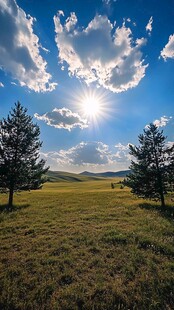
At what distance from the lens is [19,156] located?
24781mm

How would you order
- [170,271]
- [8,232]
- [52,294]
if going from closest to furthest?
[52,294] < [170,271] < [8,232]

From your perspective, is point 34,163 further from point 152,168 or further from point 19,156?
point 152,168

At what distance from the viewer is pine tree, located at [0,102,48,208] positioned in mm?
23781

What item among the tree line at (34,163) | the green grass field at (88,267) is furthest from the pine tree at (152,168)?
the green grass field at (88,267)

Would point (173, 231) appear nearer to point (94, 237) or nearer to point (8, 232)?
point (94, 237)

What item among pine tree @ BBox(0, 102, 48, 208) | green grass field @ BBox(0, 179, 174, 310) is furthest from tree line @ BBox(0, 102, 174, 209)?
green grass field @ BBox(0, 179, 174, 310)

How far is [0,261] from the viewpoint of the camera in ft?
29.0

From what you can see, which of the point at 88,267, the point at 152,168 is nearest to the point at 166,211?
the point at 152,168

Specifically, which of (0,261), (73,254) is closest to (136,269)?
(73,254)

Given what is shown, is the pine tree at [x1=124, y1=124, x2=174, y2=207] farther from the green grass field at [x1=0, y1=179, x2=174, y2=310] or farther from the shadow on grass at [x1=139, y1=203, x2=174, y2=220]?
the green grass field at [x1=0, y1=179, x2=174, y2=310]

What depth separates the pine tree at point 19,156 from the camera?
23.8m

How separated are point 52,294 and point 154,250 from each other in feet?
18.9

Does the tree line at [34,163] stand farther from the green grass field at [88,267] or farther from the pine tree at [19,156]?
the green grass field at [88,267]

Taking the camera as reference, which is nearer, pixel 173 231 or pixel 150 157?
pixel 173 231
